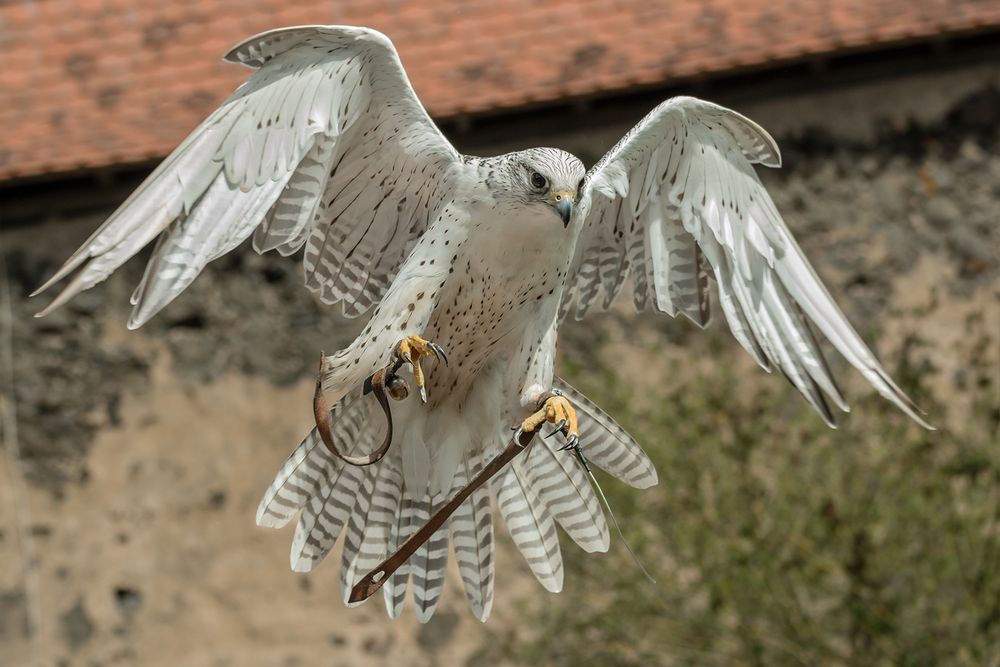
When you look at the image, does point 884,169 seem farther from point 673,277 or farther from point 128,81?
point 673,277

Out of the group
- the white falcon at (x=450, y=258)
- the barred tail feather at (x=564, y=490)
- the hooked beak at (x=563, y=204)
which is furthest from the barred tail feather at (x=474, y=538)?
the hooked beak at (x=563, y=204)

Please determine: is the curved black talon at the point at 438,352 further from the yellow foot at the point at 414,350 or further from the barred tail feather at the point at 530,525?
the barred tail feather at the point at 530,525

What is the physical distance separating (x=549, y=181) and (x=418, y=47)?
20.7 ft

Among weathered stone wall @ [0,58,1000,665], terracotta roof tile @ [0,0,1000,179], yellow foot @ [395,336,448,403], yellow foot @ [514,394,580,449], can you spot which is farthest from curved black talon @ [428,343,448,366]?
terracotta roof tile @ [0,0,1000,179]

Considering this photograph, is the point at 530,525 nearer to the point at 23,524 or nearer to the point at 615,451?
the point at 615,451

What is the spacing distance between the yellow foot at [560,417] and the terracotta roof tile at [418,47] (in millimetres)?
5584

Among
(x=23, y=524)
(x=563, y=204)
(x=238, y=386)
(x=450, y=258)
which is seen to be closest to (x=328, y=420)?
(x=450, y=258)

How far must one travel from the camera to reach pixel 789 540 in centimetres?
711

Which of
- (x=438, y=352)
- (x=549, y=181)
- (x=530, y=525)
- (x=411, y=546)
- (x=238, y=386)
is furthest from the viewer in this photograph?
(x=238, y=386)

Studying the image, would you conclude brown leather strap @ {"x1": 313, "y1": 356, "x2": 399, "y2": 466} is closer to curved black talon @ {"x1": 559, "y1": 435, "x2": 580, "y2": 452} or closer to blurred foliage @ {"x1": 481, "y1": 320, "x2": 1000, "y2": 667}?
curved black talon @ {"x1": 559, "y1": 435, "x2": 580, "y2": 452}

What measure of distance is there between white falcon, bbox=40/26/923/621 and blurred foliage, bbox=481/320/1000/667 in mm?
3509

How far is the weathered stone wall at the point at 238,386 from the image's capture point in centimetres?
887

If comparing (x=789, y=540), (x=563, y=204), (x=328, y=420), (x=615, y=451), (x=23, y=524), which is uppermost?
(x=563, y=204)

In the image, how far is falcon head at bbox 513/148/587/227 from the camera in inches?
130
